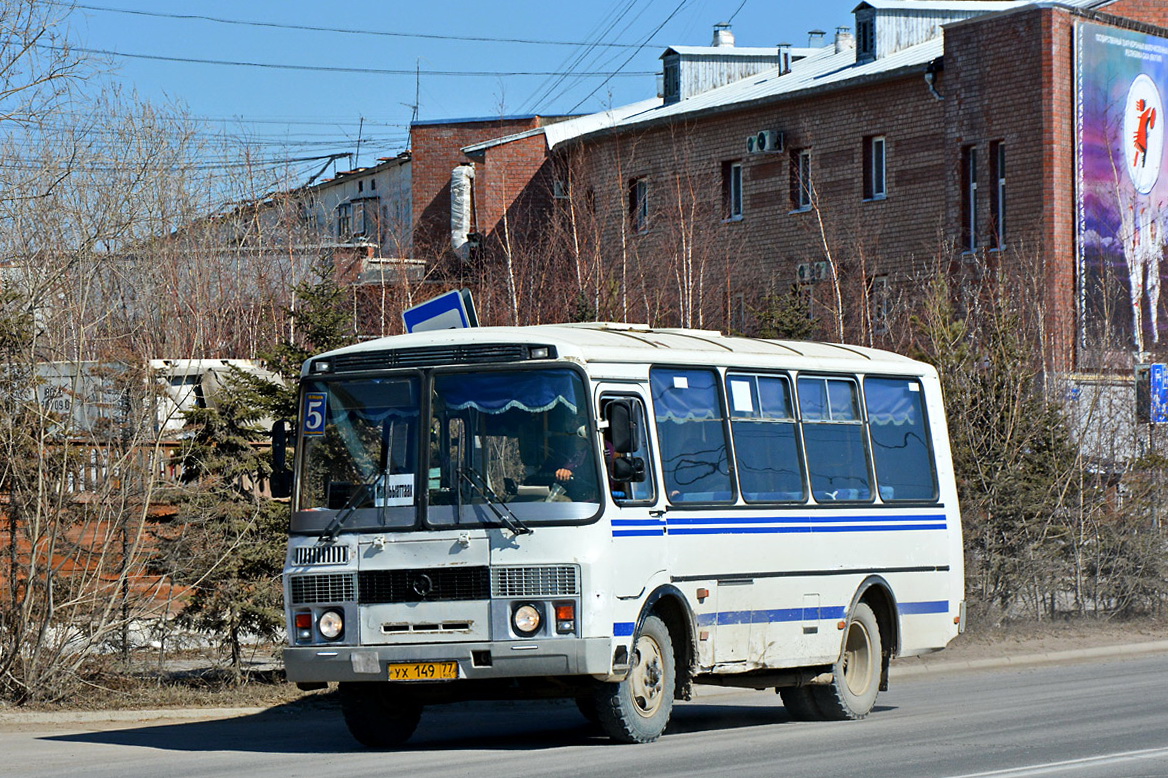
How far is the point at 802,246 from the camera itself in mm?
41188

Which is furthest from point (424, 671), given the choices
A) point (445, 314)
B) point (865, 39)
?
point (865, 39)

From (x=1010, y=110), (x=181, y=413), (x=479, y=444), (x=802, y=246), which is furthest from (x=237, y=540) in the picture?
(x=802, y=246)

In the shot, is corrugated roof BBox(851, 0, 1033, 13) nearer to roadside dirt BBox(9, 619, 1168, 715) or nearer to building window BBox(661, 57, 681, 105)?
building window BBox(661, 57, 681, 105)

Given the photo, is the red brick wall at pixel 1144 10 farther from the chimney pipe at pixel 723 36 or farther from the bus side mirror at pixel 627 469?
the bus side mirror at pixel 627 469

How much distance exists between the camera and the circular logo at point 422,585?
11.6m

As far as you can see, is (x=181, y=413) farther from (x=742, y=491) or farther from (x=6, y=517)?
(x=742, y=491)

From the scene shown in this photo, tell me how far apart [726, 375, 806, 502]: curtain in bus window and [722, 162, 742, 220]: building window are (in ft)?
99.2

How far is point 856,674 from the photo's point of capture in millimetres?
14500

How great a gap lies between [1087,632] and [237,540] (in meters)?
11.7

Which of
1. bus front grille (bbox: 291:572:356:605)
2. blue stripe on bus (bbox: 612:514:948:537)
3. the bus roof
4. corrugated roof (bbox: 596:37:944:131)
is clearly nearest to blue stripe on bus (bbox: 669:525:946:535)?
blue stripe on bus (bbox: 612:514:948:537)

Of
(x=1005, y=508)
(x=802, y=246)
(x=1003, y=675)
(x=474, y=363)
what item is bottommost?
(x=1003, y=675)

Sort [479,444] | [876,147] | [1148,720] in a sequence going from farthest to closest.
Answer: [876,147] → [1148,720] → [479,444]

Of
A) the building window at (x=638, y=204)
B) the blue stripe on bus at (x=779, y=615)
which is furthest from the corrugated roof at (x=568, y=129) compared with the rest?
the blue stripe on bus at (x=779, y=615)

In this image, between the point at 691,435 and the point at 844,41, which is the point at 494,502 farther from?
the point at 844,41
